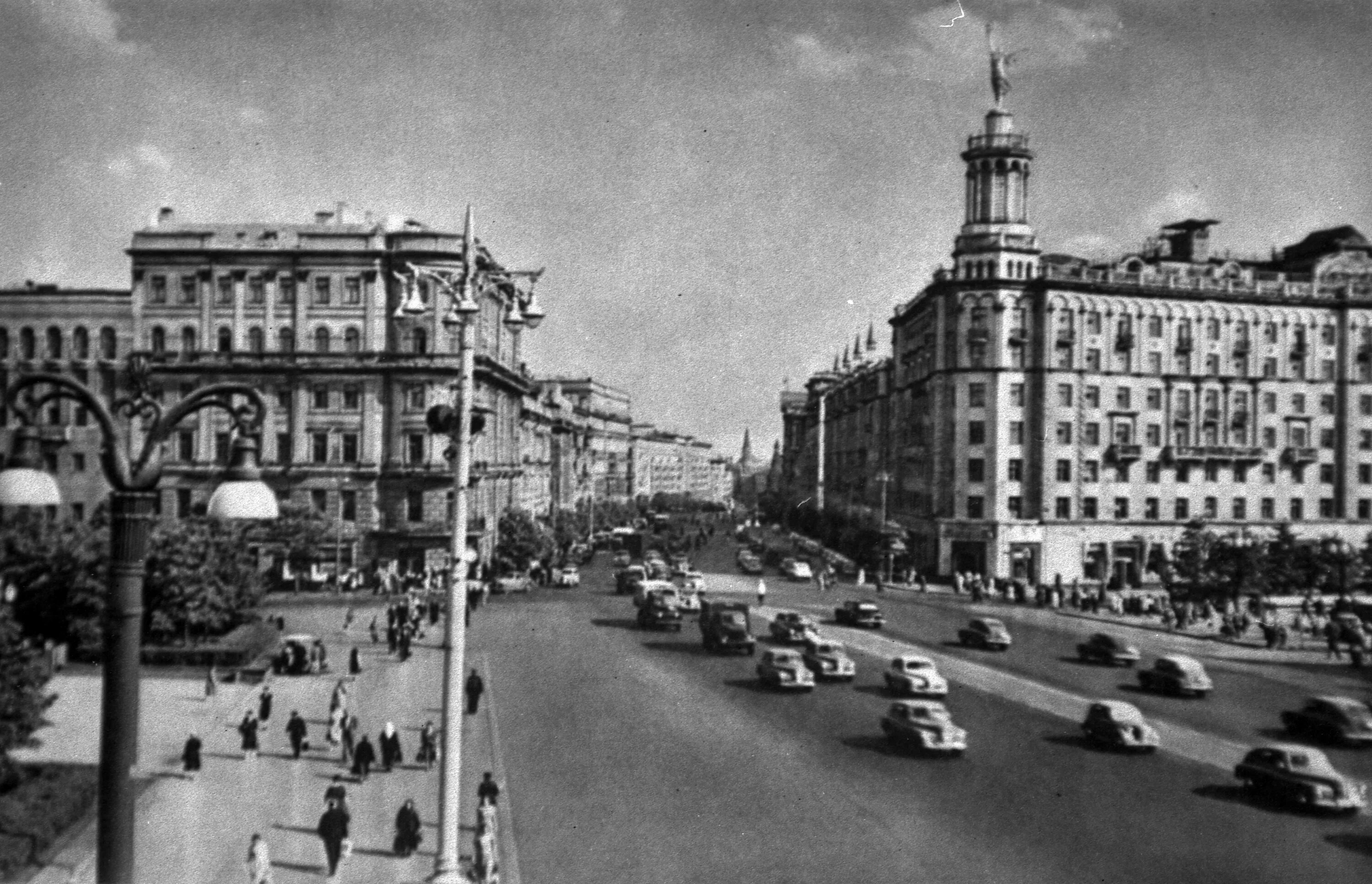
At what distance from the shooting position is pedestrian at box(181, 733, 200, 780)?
17734 millimetres

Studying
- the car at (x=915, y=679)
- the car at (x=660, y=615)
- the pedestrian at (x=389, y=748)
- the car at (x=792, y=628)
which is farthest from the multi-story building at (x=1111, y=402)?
the pedestrian at (x=389, y=748)

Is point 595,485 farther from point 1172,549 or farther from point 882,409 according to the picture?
point 1172,549

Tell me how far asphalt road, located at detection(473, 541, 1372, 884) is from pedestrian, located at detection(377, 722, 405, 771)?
214cm

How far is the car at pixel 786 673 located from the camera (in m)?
24.2

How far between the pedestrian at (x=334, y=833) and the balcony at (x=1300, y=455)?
5101 cm

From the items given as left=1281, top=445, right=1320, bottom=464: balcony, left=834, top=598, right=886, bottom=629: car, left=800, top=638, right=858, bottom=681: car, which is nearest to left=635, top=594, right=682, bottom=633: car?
left=834, top=598, right=886, bottom=629: car

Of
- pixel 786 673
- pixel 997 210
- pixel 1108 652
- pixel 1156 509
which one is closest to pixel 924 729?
pixel 786 673

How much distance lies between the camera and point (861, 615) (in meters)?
35.3

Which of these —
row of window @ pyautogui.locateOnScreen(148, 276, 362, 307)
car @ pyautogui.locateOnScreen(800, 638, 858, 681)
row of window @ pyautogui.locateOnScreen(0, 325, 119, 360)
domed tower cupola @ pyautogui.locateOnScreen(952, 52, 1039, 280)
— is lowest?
car @ pyautogui.locateOnScreen(800, 638, 858, 681)

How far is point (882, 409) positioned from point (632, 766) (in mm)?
46670

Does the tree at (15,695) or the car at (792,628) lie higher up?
the tree at (15,695)

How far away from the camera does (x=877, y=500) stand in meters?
56.8

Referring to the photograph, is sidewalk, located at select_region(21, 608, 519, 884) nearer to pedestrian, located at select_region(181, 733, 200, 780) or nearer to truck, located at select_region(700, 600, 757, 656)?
pedestrian, located at select_region(181, 733, 200, 780)

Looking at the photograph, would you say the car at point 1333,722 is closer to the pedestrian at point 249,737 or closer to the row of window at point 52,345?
the pedestrian at point 249,737
